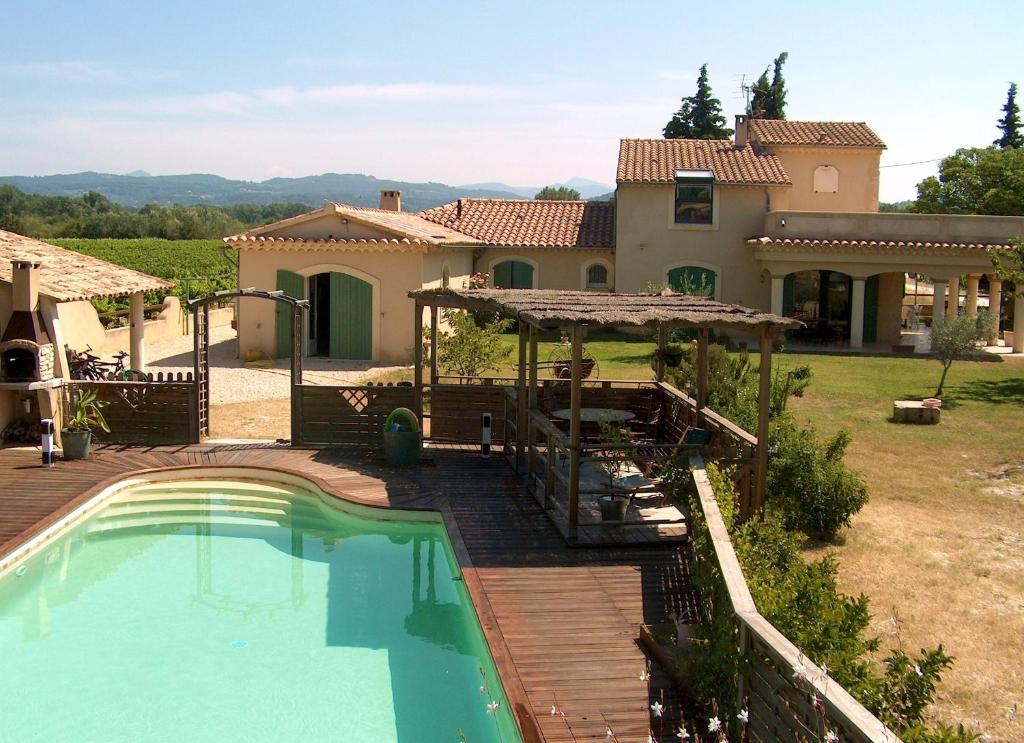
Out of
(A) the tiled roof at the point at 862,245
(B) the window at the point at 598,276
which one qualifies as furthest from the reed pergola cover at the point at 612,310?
(B) the window at the point at 598,276

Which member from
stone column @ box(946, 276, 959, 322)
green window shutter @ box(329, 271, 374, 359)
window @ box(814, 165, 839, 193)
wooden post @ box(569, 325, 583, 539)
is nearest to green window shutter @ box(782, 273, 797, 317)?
stone column @ box(946, 276, 959, 322)

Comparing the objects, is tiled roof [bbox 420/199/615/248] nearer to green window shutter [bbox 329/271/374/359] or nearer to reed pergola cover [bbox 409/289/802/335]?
green window shutter [bbox 329/271/374/359]

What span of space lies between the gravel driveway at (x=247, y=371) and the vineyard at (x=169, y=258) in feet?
33.7

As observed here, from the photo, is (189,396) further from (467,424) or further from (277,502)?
(467,424)

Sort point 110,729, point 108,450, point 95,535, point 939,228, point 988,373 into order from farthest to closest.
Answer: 1. point 939,228
2. point 988,373
3. point 108,450
4. point 95,535
5. point 110,729

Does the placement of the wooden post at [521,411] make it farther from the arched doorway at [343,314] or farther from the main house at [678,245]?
the arched doorway at [343,314]

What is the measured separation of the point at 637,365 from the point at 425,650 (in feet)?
55.0

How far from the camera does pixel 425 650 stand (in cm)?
863

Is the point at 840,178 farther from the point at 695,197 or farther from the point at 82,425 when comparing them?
the point at 82,425

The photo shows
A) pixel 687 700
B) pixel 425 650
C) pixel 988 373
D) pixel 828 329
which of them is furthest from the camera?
pixel 828 329

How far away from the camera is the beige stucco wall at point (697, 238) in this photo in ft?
100

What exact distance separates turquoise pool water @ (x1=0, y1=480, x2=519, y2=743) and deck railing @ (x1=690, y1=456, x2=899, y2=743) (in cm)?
149

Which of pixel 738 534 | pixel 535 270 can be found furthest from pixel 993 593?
pixel 535 270

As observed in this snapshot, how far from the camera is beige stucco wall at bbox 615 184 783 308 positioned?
3048cm
